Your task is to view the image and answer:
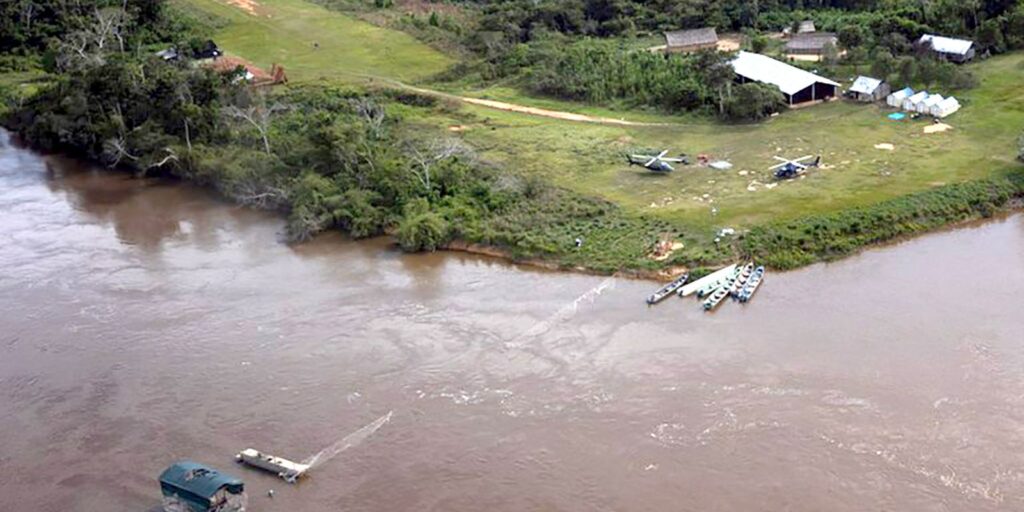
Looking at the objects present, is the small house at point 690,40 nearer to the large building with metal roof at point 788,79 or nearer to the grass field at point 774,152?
the large building with metal roof at point 788,79

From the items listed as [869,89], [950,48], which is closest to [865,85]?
[869,89]

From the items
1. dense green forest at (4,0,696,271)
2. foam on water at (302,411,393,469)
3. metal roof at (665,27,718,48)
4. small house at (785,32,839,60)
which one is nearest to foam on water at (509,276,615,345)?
dense green forest at (4,0,696,271)

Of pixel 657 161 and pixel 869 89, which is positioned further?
pixel 869 89

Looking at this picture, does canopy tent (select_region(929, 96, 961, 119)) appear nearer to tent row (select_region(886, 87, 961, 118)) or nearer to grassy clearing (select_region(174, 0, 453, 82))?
tent row (select_region(886, 87, 961, 118))

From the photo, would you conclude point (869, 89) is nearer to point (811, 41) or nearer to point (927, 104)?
point (927, 104)

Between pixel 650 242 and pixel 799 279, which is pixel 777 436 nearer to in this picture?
pixel 799 279
